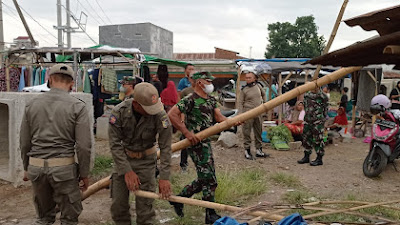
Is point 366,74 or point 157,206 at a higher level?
point 366,74

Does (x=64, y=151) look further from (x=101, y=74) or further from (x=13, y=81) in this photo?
(x=13, y=81)

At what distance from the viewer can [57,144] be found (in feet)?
10.4

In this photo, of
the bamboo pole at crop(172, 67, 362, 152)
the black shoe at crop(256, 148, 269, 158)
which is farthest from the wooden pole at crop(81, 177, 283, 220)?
the black shoe at crop(256, 148, 269, 158)

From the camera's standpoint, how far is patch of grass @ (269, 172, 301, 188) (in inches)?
226

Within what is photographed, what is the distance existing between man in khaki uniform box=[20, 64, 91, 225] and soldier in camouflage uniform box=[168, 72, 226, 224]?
44.6 inches

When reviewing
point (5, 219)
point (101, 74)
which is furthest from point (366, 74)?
point (5, 219)

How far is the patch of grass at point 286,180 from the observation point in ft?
18.8

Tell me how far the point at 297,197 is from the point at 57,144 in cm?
326

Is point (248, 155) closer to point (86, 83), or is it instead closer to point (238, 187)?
point (238, 187)

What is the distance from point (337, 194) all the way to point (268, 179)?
114 centimetres

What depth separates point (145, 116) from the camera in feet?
11.1

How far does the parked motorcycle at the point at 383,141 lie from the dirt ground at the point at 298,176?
232mm

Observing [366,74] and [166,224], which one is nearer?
[166,224]

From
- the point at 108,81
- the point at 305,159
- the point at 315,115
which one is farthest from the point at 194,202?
the point at 108,81
